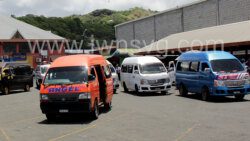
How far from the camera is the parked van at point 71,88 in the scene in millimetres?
14570

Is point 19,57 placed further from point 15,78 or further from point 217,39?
point 217,39

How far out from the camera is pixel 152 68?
25.9 m

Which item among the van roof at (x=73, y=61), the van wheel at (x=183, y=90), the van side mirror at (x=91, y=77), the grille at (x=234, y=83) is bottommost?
the van wheel at (x=183, y=90)

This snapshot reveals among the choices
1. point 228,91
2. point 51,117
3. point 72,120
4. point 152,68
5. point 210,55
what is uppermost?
point 210,55

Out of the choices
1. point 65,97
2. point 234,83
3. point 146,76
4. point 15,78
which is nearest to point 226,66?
point 234,83

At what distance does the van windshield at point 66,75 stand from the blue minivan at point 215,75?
659 centimetres

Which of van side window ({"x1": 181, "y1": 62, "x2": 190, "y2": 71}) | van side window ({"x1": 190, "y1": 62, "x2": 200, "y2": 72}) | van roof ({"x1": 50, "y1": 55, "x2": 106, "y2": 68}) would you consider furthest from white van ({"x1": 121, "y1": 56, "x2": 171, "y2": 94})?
van roof ({"x1": 50, "y1": 55, "x2": 106, "y2": 68})

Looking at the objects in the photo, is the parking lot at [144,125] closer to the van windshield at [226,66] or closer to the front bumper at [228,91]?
the front bumper at [228,91]

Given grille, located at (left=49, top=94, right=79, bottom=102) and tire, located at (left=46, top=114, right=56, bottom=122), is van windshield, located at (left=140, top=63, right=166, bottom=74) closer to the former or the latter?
tire, located at (left=46, top=114, right=56, bottom=122)

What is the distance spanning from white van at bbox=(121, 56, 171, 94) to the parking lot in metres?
6.14

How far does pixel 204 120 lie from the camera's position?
14.0 metres

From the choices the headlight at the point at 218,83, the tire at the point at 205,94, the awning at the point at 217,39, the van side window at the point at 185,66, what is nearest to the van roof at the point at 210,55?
the van side window at the point at 185,66

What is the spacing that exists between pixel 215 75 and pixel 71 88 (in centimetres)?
737

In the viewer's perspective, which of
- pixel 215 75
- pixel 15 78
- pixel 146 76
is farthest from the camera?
pixel 15 78
